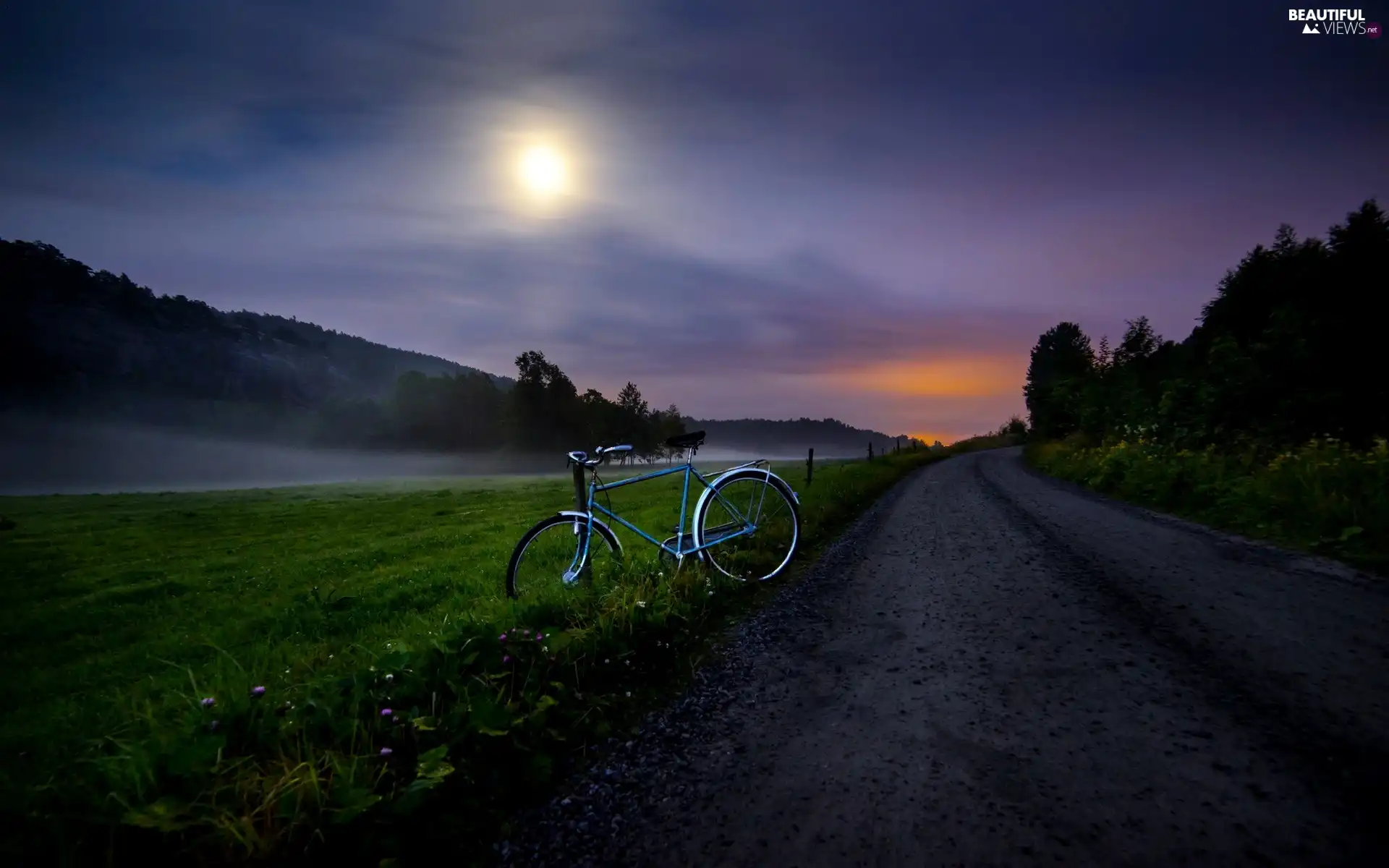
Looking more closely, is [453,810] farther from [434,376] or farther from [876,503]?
[434,376]

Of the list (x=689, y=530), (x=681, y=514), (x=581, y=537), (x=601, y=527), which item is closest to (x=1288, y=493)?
(x=689, y=530)

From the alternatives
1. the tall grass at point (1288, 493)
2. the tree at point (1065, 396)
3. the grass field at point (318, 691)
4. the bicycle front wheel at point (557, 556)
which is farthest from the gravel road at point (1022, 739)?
the tree at point (1065, 396)

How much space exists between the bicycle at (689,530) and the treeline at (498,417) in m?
68.3

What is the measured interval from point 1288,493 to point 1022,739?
33.8 feet

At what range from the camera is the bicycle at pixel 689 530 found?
6.40 meters

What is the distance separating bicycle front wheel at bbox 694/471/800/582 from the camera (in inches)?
284

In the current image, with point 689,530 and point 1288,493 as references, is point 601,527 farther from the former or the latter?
point 1288,493

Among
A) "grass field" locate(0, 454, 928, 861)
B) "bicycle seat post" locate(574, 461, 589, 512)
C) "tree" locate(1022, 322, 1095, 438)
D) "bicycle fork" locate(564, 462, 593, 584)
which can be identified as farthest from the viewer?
"tree" locate(1022, 322, 1095, 438)

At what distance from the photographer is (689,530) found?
732cm

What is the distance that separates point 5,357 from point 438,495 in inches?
8031

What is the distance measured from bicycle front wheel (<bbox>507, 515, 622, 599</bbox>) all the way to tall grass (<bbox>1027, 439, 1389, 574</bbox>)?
9.33 m

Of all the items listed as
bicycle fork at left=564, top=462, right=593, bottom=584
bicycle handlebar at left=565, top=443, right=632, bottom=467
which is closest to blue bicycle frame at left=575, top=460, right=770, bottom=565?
bicycle fork at left=564, top=462, right=593, bottom=584

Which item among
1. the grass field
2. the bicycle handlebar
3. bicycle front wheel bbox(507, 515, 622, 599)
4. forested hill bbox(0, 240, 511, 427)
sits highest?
forested hill bbox(0, 240, 511, 427)

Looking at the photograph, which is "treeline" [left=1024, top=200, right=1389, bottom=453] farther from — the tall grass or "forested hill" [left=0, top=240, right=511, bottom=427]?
"forested hill" [left=0, top=240, right=511, bottom=427]
